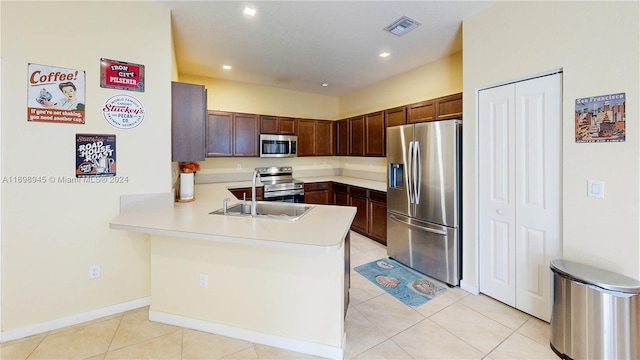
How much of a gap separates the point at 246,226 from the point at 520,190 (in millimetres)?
2345

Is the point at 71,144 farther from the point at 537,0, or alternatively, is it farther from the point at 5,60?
the point at 537,0

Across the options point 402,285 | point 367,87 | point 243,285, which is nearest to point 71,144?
point 243,285

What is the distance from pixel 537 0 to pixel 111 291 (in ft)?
14.3

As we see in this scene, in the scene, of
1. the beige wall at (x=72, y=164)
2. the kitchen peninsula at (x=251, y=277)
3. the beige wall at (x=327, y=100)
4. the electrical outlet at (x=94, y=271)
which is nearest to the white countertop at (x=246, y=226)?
the kitchen peninsula at (x=251, y=277)

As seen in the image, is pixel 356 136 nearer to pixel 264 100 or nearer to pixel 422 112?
pixel 422 112

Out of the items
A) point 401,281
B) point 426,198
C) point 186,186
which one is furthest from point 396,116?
point 186,186

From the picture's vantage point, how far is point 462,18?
2689mm

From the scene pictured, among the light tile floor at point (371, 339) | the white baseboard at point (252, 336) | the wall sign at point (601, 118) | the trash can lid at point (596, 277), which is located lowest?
the light tile floor at point (371, 339)

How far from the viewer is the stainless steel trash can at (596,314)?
1.58 m

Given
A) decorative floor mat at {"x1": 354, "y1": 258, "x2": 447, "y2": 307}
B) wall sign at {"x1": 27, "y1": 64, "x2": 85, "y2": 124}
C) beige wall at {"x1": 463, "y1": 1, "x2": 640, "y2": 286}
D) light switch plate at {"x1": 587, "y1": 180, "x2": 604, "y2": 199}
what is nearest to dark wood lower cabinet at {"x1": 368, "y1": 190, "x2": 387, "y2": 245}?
decorative floor mat at {"x1": 354, "y1": 258, "x2": 447, "y2": 307}

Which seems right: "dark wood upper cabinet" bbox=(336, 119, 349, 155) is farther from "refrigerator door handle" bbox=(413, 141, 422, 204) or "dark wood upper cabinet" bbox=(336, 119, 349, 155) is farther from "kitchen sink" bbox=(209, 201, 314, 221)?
"kitchen sink" bbox=(209, 201, 314, 221)

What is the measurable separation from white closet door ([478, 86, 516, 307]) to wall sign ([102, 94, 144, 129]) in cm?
322

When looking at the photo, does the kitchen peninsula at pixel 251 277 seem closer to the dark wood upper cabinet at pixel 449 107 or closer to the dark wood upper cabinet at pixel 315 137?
the dark wood upper cabinet at pixel 449 107

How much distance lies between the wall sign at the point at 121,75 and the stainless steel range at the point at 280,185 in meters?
2.54
